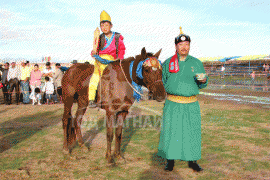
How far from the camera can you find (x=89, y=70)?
5.45 metres

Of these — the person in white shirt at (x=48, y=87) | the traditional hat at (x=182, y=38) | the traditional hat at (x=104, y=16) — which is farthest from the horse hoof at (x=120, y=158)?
the person in white shirt at (x=48, y=87)

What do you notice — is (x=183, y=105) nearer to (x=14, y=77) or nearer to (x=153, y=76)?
(x=153, y=76)

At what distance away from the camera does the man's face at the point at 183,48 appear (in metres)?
4.09

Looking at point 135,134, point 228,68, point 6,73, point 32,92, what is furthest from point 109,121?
point 228,68

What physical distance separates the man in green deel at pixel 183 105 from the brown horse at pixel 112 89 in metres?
0.29

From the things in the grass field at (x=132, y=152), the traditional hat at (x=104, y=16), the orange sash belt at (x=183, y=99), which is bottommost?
the grass field at (x=132, y=152)

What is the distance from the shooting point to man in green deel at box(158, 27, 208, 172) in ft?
13.4

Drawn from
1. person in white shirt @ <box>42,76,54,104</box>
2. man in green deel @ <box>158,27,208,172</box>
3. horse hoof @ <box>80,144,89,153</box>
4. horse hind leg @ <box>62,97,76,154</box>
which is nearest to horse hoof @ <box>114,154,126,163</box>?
horse hoof @ <box>80,144,89,153</box>

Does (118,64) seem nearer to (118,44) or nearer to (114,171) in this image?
(118,44)

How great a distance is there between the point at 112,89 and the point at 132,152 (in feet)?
5.61

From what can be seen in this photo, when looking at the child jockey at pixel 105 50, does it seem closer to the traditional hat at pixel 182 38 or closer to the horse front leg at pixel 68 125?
the horse front leg at pixel 68 125

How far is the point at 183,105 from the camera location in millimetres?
4172

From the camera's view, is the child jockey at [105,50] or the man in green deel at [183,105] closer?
the man in green deel at [183,105]

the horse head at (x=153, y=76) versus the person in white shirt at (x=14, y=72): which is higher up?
the person in white shirt at (x=14, y=72)
